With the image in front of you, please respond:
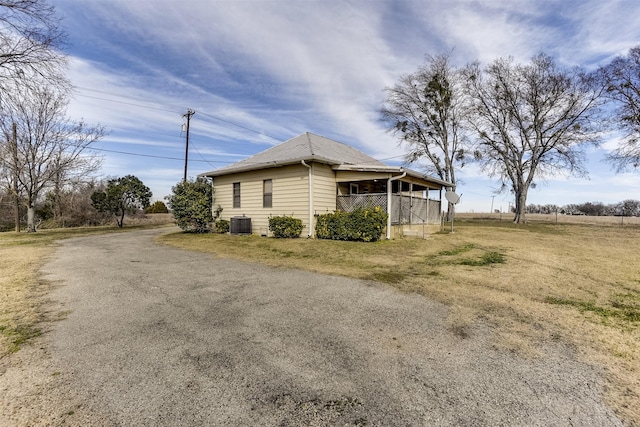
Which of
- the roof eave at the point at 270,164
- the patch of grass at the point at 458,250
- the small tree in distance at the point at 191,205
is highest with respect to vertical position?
the roof eave at the point at 270,164

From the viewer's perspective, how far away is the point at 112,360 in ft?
8.73

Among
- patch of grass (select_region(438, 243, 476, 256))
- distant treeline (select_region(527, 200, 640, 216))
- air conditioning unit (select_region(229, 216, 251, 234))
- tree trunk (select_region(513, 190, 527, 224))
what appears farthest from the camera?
distant treeline (select_region(527, 200, 640, 216))

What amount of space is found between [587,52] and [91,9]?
17108 mm

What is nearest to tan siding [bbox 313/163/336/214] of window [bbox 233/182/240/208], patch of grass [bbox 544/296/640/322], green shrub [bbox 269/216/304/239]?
green shrub [bbox 269/216/304/239]

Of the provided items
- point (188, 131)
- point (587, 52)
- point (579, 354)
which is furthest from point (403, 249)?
point (188, 131)

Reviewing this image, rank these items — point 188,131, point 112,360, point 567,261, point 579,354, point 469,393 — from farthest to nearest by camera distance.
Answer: point 188,131 → point 567,261 → point 579,354 → point 112,360 → point 469,393

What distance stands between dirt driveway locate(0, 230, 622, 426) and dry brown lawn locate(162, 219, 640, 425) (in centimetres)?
27

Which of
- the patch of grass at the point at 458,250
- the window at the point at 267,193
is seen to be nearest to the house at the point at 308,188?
the window at the point at 267,193

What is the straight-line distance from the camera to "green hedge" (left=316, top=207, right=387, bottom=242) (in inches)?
428

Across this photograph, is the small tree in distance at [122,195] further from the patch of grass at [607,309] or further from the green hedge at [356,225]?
the patch of grass at [607,309]

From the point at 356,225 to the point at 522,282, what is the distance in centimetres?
601

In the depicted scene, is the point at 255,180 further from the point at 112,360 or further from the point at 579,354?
the point at 579,354

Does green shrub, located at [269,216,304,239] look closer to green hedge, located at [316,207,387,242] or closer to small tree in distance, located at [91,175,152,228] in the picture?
green hedge, located at [316,207,387,242]

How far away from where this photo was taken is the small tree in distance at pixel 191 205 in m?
15.1
